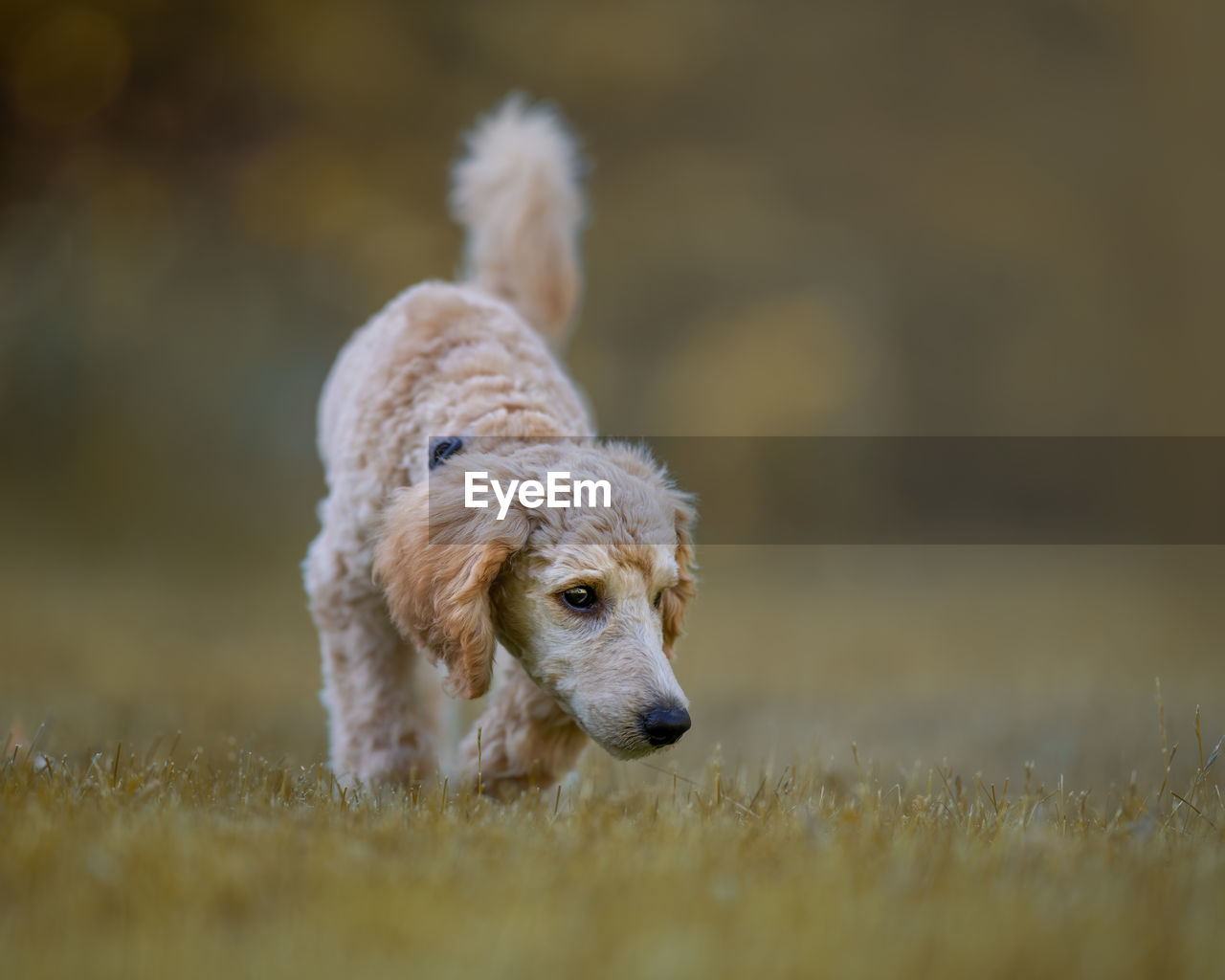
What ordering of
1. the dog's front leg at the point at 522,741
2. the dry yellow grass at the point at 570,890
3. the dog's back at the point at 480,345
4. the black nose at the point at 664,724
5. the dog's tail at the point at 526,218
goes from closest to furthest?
the dry yellow grass at the point at 570,890, the black nose at the point at 664,724, the dog's front leg at the point at 522,741, the dog's back at the point at 480,345, the dog's tail at the point at 526,218

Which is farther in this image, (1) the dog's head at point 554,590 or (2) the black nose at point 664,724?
(1) the dog's head at point 554,590

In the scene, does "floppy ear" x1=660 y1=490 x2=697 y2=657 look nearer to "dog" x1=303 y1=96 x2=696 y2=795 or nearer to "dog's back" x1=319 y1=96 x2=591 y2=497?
"dog" x1=303 y1=96 x2=696 y2=795

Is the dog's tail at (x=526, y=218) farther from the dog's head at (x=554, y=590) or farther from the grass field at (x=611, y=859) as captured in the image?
the grass field at (x=611, y=859)

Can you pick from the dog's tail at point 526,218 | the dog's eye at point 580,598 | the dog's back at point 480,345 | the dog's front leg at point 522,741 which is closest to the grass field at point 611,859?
the dog's front leg at point 522,741

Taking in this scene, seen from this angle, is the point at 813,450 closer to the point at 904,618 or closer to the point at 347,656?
the point at 904,618

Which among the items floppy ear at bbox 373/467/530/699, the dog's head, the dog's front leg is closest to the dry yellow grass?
the dog's head

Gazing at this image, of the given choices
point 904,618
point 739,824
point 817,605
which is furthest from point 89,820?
point 817,605

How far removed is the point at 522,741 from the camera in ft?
10.2

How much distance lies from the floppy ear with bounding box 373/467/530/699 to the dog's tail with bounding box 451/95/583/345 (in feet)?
5.55

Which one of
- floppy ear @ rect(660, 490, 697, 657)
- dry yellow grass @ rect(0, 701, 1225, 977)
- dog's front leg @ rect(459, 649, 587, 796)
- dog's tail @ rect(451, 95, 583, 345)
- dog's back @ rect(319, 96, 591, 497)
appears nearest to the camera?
dry yellow grass @ rect(0, 701, 1225, 977)

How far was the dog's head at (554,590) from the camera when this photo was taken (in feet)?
8.69

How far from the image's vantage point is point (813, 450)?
1156 cm

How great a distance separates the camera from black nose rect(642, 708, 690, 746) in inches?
100

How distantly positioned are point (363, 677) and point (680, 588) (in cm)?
102
